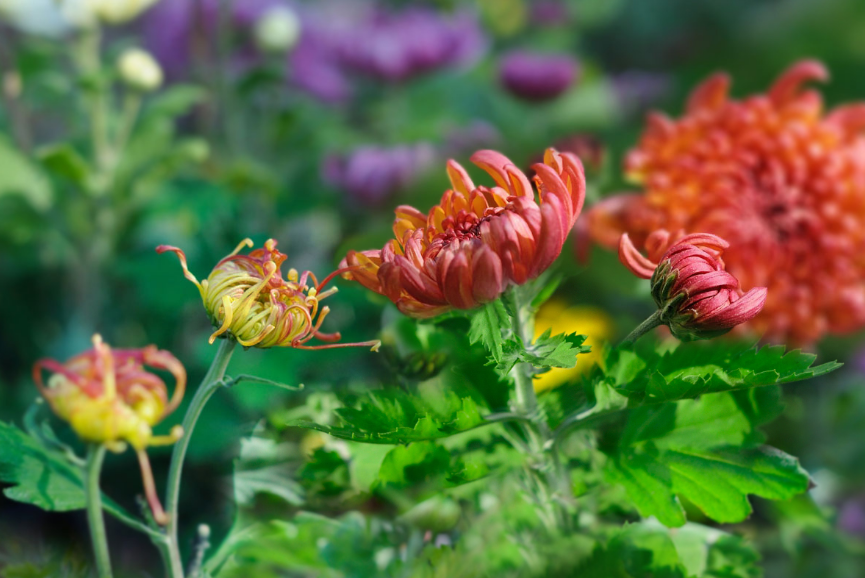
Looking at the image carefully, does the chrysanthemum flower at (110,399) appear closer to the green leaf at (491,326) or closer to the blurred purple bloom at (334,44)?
the green leaf at (491,326)

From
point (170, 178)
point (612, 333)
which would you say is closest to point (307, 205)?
point (170, 178)

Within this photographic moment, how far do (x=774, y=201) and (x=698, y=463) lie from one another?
1.15 feet

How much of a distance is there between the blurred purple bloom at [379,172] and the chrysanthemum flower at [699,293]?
60 centimetres

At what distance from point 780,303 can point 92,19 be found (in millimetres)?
751

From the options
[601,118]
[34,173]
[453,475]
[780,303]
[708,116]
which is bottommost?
[453,475]

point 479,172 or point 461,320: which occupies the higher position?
point 479,172

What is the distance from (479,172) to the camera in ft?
2.39

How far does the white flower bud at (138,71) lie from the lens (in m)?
0.81

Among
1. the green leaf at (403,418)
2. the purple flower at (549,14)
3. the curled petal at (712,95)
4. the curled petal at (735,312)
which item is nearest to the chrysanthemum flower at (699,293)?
the curled petal at (735,312)

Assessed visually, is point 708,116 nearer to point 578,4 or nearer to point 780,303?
point 780,303

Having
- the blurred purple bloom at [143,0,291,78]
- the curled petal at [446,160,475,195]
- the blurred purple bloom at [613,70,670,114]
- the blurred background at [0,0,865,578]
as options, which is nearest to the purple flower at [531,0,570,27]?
the blurred background at [0,0,865,578]

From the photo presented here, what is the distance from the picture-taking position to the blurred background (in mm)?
525

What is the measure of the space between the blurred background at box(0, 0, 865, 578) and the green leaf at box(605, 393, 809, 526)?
0.09 metres

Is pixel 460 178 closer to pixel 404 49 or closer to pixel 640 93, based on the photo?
pixel 404 49
